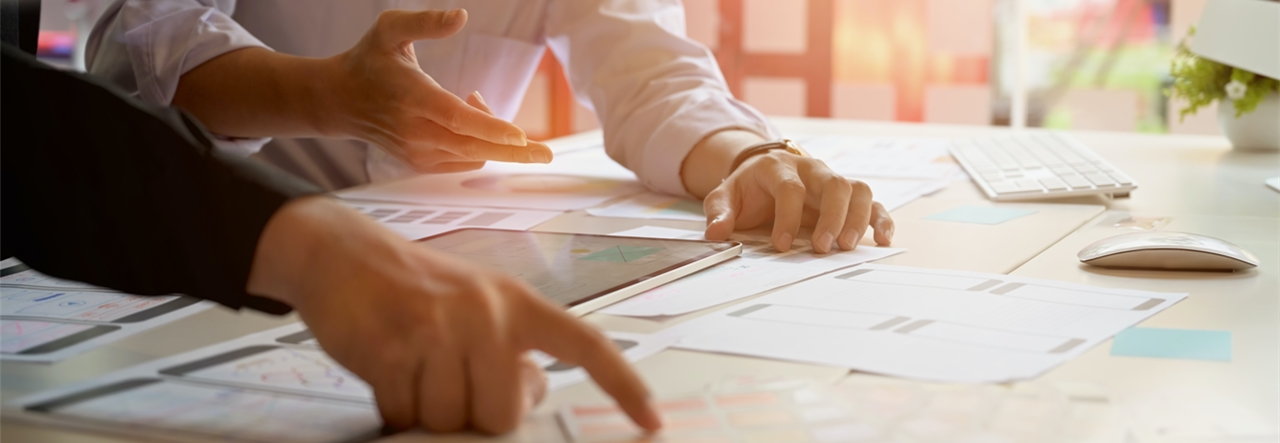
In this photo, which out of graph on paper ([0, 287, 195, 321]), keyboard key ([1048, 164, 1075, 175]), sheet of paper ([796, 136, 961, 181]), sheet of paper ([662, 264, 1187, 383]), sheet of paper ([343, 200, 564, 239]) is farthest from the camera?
sheet of paper ([796, 136, 961, 181])

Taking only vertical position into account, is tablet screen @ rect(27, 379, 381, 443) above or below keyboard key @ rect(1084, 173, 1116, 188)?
above

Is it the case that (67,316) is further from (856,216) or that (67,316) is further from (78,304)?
(856,216)

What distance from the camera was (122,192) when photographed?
0.58 m

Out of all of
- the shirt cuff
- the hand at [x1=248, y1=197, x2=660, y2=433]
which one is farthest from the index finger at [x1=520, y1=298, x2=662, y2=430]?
the shirt cuff

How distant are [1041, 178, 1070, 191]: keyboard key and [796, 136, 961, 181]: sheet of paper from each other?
144 mm

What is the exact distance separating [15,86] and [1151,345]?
0.71 meters

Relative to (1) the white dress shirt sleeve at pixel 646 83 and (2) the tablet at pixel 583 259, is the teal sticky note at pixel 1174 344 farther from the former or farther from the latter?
(1) the white dress shirt sleeve at pixel 646 83

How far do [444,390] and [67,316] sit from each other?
→ 39 cm

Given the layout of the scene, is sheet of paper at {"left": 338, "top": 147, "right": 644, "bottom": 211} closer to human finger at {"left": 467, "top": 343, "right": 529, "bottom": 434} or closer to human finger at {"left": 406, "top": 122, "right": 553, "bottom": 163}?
human finger at {"left": 406, "top": 122, "right": 553, "bottom": 163}

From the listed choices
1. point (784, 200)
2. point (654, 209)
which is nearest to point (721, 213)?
point (784, 200)

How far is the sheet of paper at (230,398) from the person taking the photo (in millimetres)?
502

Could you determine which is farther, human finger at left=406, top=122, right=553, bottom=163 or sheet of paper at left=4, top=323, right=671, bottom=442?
human finger at left=406, top=122, right=553, bottom=163

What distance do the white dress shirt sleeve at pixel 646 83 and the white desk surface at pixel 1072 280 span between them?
Answer: 0.65 ft

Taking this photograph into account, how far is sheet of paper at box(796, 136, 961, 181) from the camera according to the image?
1407 millimetres
